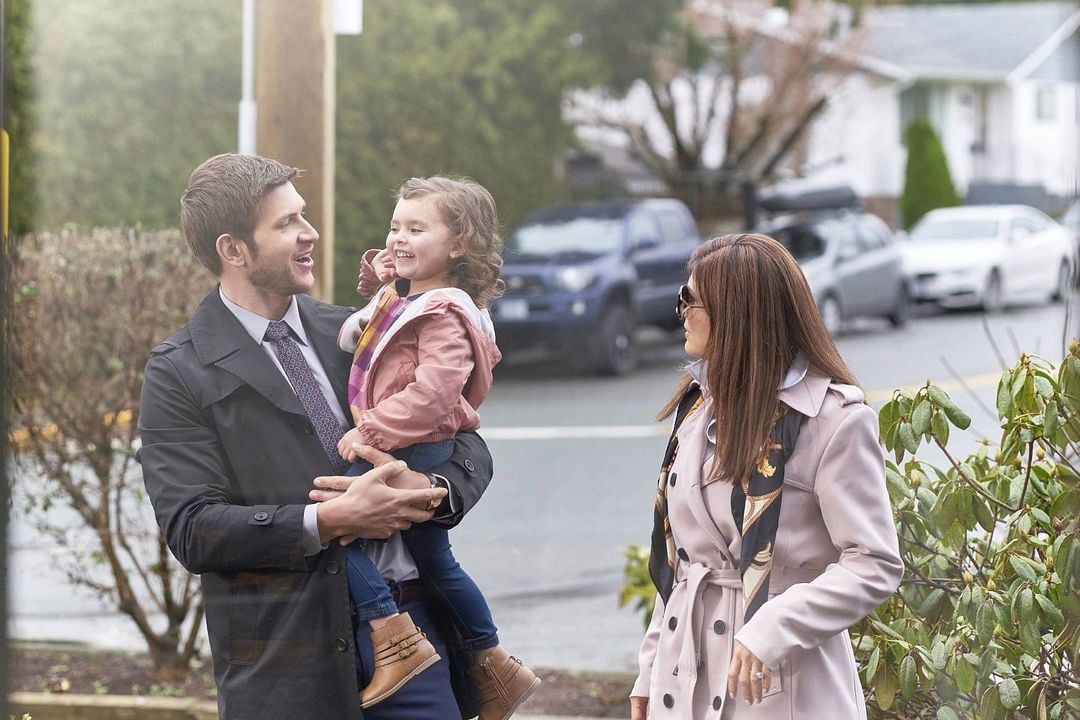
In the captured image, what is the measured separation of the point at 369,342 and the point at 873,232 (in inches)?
Answer: 294

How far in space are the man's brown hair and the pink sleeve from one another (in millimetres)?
352

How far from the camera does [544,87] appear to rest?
1241cm

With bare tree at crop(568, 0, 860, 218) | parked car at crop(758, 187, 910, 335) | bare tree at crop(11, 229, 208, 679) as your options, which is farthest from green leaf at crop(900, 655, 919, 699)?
bare tree at crop(568, 0, 860, 218)

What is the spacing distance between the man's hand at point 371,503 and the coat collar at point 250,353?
156mm

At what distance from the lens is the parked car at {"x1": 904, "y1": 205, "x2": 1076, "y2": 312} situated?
5.59 m

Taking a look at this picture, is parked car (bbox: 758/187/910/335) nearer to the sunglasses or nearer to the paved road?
the paved road

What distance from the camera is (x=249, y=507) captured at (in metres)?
2.26

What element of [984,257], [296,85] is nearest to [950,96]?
[984,257]

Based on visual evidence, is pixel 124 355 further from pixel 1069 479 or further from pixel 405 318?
pixel 1069 479

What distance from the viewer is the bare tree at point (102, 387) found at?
462cm

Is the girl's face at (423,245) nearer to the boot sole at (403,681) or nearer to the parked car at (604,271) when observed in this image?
the boot sole at (403,681)

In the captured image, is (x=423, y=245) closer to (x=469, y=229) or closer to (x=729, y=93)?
(x=469, y=229)

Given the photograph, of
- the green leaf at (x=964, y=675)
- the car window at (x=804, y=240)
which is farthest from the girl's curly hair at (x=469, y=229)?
the car window at (x=804, y=240)

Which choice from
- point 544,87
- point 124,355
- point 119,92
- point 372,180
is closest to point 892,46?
point 544,87
